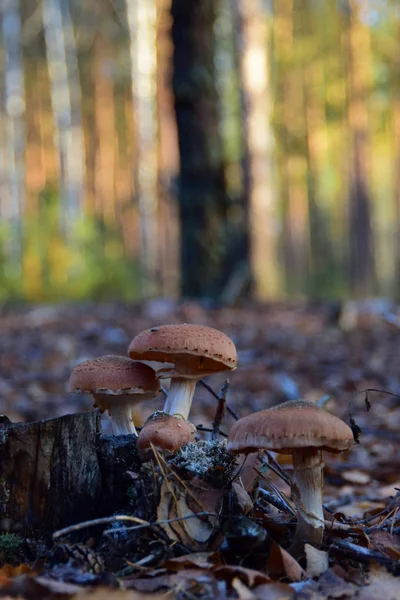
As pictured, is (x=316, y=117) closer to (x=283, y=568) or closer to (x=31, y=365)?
(x=31, y=365)

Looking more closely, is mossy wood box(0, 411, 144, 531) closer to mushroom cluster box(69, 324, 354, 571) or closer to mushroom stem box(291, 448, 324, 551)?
mushroom cluster box(69, 324, 354, 571)

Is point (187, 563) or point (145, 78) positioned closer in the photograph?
point (187, 563)

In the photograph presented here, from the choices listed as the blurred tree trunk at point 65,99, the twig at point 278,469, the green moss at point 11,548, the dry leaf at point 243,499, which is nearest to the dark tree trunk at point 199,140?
the twig at point 278,469

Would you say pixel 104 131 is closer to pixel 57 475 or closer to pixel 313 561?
pixel 57 475

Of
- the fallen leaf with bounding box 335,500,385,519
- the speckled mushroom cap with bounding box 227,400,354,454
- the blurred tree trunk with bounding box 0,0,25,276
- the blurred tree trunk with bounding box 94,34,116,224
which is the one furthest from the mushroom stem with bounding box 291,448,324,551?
the blurred tree trunk with bounding box 94,34,116,224

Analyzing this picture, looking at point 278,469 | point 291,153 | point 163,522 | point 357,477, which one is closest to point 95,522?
point 163,522

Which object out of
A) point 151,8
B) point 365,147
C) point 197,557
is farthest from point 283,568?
point 151,8
